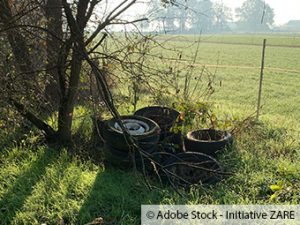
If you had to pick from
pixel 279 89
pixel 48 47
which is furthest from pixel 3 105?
pixel 279 89

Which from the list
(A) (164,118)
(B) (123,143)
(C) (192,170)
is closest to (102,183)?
(B) (123,143)

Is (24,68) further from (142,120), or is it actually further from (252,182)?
(252,182)

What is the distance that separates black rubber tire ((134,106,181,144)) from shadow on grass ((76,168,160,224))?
1061 millimetres

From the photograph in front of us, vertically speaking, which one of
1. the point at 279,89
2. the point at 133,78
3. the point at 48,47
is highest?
the point at 48,47

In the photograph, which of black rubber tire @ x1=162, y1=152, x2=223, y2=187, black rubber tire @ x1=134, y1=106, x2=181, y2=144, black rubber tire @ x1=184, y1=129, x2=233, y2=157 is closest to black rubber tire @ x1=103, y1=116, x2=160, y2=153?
black rubber tire @ x1=162, y1=152, x2=223, y2=187

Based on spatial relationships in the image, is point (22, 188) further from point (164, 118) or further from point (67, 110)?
point (164, 118)

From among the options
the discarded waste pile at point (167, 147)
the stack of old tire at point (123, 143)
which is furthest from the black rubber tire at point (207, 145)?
the stack of old tire at point (123, 143)

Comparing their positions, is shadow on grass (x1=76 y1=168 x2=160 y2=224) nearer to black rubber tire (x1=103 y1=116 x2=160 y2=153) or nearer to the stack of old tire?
the stack of old tire

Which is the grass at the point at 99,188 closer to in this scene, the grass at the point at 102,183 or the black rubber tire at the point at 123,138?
Answer: the grass at the point at 102,183

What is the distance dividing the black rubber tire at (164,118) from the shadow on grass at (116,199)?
1061 millimetres

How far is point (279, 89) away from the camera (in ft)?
47.5

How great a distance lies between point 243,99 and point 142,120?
25.2 ft

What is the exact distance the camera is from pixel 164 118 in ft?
18.3

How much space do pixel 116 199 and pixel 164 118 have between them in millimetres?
2147
